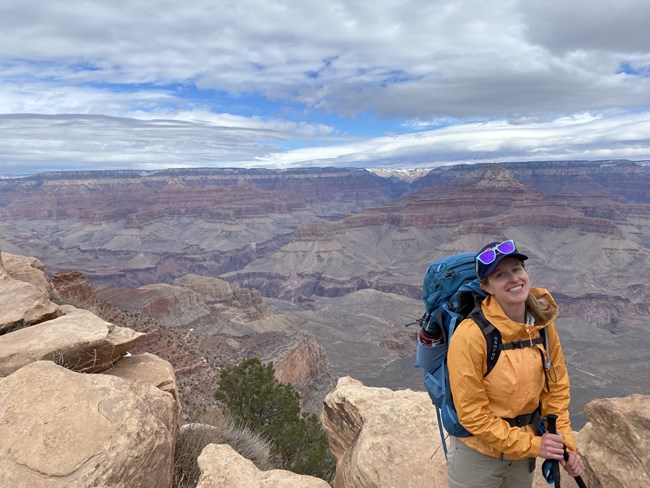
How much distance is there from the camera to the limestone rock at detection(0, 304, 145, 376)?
295 inches

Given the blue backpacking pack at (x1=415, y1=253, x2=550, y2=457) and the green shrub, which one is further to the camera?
the green shrub

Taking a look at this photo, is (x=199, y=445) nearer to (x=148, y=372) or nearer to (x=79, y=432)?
(x=148, y=372)

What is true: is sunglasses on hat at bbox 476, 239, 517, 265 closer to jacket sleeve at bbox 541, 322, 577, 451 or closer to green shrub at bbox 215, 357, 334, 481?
jacket sleeve at bbox 541, 322, 577, 451

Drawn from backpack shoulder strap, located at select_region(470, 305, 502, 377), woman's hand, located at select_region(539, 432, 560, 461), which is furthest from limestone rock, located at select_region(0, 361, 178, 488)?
woman's hand, located at select_region(539, 432, 560, 461)

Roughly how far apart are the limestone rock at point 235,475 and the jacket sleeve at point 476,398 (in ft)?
11.5

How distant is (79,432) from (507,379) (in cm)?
519

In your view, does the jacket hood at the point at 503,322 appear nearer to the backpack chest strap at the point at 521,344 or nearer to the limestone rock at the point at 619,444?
the backpack chest strap at the point at 521,344

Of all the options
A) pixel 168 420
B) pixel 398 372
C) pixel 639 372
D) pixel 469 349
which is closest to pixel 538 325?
pixel 469 349

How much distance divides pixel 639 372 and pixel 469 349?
3496 inches

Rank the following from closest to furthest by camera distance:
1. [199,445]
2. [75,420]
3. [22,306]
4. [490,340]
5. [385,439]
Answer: [490,340]
[75,420]
[385,439]
[199,445]
[22,306]

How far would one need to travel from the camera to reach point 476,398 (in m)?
4.14

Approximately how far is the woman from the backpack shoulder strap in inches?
1.8

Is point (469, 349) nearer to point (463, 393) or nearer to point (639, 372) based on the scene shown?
point (463, 393)

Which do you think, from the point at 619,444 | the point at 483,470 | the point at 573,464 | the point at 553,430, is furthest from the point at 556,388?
the point at 619,444
